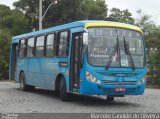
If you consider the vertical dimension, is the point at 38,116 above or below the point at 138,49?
below

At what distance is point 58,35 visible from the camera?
A: 726 inches

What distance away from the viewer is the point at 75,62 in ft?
54.3

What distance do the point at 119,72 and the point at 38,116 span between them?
13.1 feet

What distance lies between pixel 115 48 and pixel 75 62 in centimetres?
166

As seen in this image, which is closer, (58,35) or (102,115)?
(102,115)

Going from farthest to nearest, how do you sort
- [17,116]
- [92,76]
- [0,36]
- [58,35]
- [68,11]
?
[68,11]
[0,36]
[58,35]
[92,76]
[17,116]

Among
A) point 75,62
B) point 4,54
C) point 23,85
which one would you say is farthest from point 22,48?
point 4,54

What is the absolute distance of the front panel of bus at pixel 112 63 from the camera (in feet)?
50.6

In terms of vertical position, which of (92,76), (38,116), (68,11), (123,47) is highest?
(68,11)

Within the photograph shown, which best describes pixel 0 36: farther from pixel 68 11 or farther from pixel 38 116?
pixel 38 116

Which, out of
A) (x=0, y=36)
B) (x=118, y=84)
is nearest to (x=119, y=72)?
(x=118, y=84)

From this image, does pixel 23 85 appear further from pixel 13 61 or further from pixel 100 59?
pixel 100 59

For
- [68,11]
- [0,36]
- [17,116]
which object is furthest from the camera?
[68,11]

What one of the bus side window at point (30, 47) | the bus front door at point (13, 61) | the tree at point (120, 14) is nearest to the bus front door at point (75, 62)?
the bus side window at point (30, 47)
